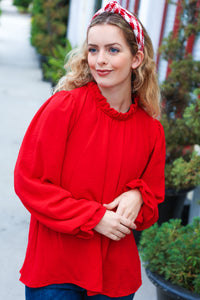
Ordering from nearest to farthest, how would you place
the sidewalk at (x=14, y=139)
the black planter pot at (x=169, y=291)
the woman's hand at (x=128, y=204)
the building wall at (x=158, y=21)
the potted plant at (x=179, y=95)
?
the woman's hand at (x=128, y=204) → the black planter pot at (x=169, y=291) → the sidewalk at (x=14, y=139) → the potted plant at (x=179, y=95) → the building wall at (x=158, y=21)

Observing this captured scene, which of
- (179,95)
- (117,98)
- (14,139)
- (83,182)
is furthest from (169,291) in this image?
(14,139)

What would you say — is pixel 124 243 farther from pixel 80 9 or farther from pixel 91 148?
pixel 80 9

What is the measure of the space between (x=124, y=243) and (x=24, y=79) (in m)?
11.5

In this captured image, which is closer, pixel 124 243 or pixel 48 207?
pixel 48 207

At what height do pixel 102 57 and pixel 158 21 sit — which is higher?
pixel 102 57

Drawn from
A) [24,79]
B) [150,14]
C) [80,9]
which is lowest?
[24,79]

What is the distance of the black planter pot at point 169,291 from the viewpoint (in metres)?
2.62

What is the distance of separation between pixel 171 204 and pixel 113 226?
2510mm

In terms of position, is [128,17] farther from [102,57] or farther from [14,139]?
[14,139]

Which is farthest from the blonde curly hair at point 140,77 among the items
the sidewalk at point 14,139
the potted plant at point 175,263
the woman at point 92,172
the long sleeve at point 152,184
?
the sidewalk at point 14,139

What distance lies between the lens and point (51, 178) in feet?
5.78

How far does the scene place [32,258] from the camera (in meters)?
1.88

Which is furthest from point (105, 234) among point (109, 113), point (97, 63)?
point (97, 63)

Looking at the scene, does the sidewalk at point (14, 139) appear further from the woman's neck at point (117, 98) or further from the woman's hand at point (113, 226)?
the woman's neck at point (117, 98)
